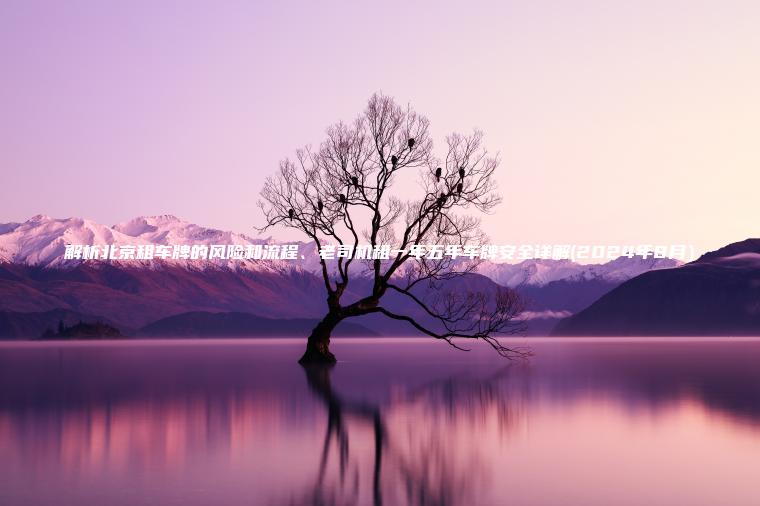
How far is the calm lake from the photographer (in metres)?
14.4

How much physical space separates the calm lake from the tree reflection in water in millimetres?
46

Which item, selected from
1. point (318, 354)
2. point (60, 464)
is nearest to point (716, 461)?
point (60, 464)

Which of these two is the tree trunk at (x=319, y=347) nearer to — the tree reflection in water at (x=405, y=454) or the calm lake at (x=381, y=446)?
the calm lake at (x=381, y=446)

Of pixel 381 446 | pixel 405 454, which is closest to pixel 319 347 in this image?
pixel 381 446

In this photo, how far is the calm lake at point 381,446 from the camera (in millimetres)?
14406

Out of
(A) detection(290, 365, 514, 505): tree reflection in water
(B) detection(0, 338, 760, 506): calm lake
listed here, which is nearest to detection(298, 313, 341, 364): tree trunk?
(B) detection(0, 338, 760, 506): calm lake

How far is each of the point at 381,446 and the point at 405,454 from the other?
1.41 metres

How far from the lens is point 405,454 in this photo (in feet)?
59.3

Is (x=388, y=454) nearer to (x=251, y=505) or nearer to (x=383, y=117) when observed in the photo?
(x=251, y=505)

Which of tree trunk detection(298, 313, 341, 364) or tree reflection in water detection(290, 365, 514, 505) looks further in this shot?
tree trunk detection(298, 313, 341, 364)

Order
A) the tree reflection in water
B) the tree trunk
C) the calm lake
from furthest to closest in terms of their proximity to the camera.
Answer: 1. the tree trunk
2. the calm lake
3. the tree reflection in water

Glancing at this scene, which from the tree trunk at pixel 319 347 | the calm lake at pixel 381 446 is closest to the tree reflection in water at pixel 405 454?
the calm lake at pixel 381 446

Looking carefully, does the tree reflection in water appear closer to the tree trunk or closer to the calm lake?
the calm lake

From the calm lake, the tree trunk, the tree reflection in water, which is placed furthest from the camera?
the tree trunk
